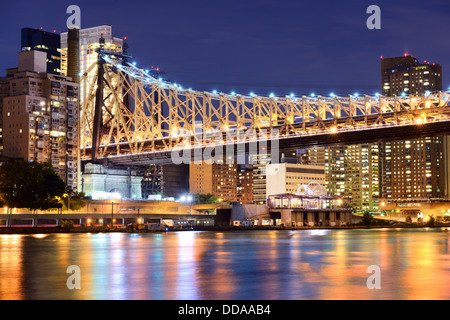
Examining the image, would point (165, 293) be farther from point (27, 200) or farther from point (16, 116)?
point (16, 116)

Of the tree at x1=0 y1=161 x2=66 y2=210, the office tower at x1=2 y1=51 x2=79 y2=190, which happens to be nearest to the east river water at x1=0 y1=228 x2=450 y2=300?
the tree at x1=0 y1=161 x2=66 y2=210

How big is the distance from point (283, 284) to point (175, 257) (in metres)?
15.7

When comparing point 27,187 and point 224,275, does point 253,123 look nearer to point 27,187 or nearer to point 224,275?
point 27,187

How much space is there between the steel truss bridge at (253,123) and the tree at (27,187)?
72.6 ft

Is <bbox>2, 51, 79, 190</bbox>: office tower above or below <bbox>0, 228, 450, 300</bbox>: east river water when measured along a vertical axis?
above

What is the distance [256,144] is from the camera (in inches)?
4245

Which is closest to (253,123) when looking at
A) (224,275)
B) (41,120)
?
(41,120)

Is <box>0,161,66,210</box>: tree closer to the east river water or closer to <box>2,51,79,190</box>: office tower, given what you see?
<box>2,51,79,190</box>: office tower

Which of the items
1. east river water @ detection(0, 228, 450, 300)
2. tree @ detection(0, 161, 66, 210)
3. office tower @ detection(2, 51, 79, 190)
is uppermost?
office tower @ detection(2, 51, 79, 190)

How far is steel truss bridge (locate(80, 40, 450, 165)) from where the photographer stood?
100688 millimetres

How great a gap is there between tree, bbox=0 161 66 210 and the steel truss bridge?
72.6ft

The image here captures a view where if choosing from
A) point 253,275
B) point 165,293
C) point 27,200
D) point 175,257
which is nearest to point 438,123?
point 27,200

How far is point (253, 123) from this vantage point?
384 ft

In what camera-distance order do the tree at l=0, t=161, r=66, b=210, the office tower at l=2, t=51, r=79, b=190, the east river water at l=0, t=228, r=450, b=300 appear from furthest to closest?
the office tower at l=2, t=51, r=79, b=190
the tree at l=0, t=161, r=66, b=210
the east river water at l=0, t=228, r=450, b=300
